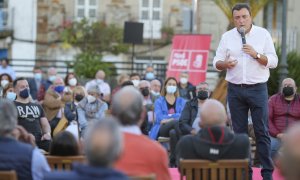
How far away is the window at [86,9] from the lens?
35812 mm

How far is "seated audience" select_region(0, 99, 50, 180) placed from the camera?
26.2ft

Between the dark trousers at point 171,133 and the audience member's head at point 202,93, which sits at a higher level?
the audience member's head at point 202,93

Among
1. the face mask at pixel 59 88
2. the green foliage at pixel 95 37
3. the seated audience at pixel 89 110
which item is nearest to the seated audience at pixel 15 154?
the seated audience at pixel 89 110

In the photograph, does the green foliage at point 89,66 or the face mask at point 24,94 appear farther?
the green foliage at point 89,66

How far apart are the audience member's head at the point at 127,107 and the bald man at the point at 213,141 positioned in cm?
135

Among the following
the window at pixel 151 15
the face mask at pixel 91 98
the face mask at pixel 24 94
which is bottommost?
the face mask at pixel 91 98

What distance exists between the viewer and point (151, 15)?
35781mm

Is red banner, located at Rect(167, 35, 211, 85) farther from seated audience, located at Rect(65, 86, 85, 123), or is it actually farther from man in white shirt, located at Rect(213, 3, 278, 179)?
man in white shirt, located at Rect(213, 3, 278, 179)

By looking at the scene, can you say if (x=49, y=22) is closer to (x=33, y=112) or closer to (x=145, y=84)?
(x=145, y=84)

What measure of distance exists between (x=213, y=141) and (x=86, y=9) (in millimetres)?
27516

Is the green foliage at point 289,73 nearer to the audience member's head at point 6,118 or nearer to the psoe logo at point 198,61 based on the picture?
the psoe logo at point 198,61

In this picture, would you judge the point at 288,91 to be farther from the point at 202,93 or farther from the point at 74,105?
the point at 74,105

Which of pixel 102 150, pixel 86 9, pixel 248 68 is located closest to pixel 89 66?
pixel 86 9

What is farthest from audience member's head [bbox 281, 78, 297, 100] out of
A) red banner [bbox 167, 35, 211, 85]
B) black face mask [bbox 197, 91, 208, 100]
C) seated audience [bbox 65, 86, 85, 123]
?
red banner [bbox 167, 35, 211, 85]
